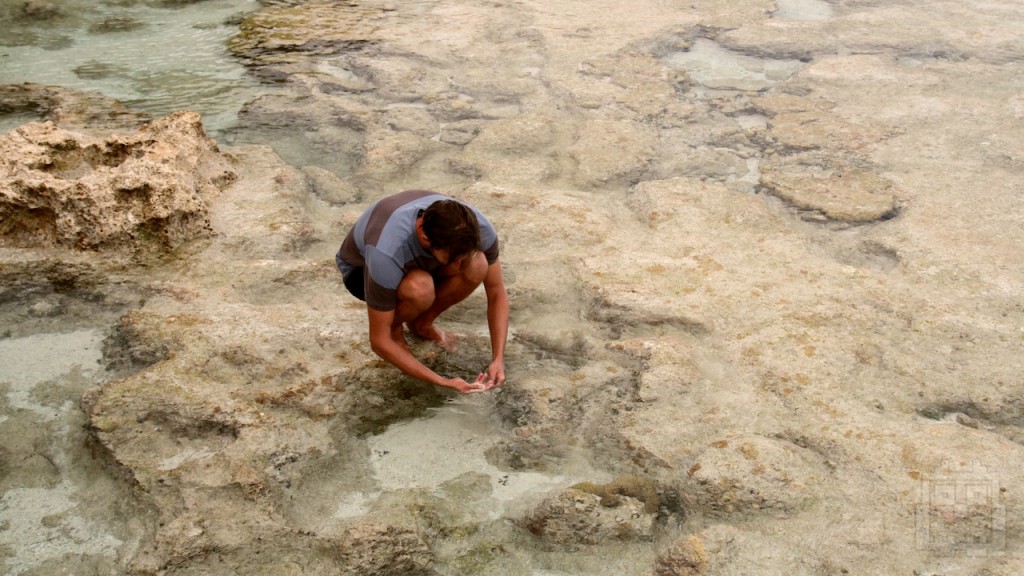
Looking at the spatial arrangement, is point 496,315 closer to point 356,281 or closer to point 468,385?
point 468,385

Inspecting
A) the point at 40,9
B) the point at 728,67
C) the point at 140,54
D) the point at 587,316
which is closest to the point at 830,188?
the point at 587,316

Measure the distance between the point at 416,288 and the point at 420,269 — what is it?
0.06m

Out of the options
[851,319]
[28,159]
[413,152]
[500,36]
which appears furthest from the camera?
[500,36]

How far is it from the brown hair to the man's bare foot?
1.51ft

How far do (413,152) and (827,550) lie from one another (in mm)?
2675

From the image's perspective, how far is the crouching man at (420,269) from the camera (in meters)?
2.27

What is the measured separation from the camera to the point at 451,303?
2.69 m

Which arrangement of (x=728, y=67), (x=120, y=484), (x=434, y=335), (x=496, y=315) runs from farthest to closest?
(x=728, y=67) → (x=434, y=335) → (x=496, y=315) → (x=120, y=484)

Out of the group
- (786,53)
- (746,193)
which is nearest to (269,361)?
(746,193)

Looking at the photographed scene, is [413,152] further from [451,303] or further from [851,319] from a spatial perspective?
[851,319]

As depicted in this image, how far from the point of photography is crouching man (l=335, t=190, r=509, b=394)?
2.27 metres

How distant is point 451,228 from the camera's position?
222cm

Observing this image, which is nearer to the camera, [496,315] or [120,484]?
[120,484]

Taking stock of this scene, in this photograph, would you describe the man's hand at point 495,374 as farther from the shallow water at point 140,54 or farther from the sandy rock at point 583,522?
the shallow water at point 140,54
